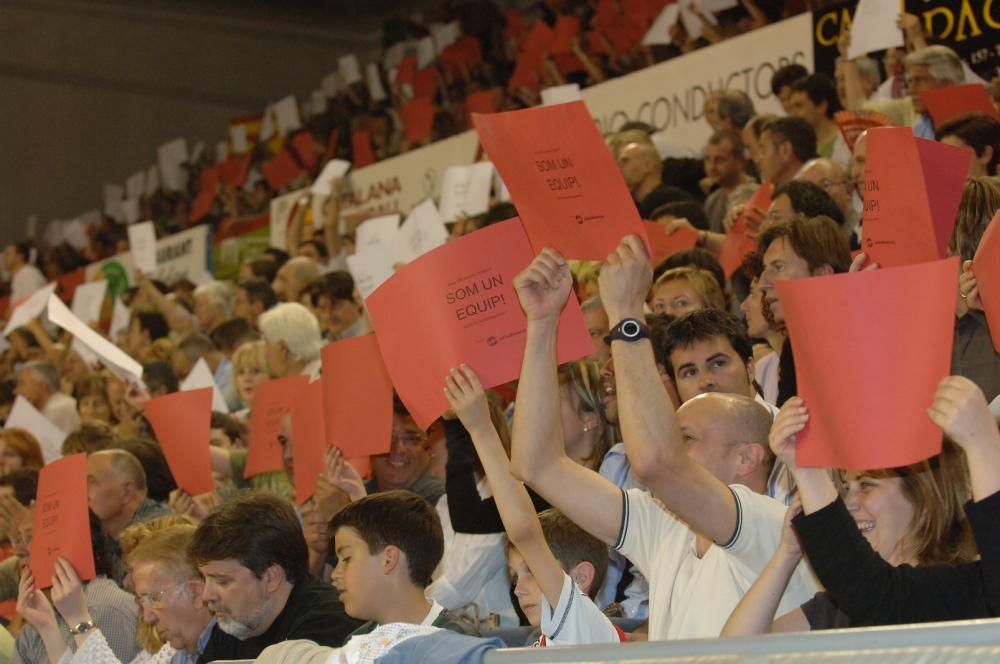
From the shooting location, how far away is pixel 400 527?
11.7 ft

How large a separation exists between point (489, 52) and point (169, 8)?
5867 millimetres

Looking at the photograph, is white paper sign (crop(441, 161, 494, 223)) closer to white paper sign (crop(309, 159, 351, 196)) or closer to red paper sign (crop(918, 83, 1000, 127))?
red paper sign (crop(918, 83, 1000, 127))

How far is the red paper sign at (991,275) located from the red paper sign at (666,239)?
2694mm

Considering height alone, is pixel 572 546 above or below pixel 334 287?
below

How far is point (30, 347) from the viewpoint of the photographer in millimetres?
9938

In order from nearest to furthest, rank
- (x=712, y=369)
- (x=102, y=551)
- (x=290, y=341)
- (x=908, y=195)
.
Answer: (x=908, y=195), (x=712, y=369), (x=102, y=551), (x=290, y=341)

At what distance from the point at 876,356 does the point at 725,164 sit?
412 centimetres

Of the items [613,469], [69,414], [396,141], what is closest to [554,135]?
[613,469]

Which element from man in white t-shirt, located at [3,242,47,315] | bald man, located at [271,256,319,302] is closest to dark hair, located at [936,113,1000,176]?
bald man, located at [271,256,319,302]

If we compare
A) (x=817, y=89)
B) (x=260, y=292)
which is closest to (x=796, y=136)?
(x=817, y=89)

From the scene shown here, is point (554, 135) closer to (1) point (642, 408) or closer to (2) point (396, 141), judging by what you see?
(1) point (642, 408)

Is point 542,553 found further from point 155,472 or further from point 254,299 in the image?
point 254,299

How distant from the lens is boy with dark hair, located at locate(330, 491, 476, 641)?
3.49m

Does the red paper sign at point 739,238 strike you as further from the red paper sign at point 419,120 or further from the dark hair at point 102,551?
the red paper sign at point 419,120
